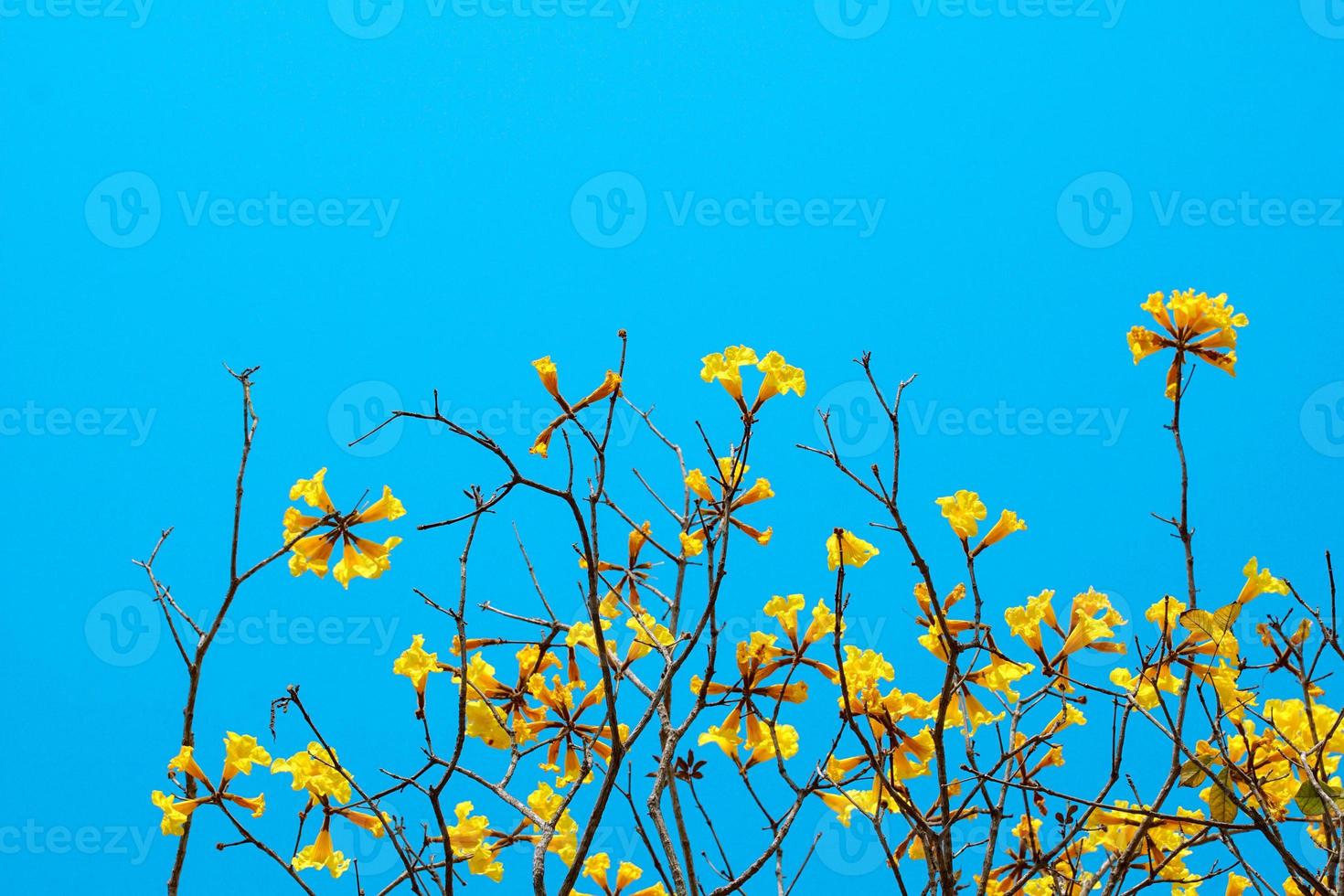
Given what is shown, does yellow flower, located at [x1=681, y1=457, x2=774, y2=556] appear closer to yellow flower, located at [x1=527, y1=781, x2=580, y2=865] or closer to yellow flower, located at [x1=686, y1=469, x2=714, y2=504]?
yellow flower, located at [x1=686, y1=469, x2=714, y2=504]

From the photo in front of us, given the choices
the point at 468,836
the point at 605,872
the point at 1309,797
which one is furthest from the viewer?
the point at 605,872

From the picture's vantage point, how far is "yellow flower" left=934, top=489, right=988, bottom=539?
1030mm

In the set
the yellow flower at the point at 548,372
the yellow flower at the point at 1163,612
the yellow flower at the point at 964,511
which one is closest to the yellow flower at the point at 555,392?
the yellow flower at the point at 548,372

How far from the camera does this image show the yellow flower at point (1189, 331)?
48.4 inches

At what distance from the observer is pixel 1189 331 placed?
1239 mm

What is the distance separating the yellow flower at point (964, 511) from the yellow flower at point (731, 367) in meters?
0.22

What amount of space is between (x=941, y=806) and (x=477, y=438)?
50cm

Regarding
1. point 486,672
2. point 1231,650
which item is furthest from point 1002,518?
point 486,672

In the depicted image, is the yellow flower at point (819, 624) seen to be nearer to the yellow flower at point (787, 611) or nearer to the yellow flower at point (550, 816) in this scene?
the yellow flower at point (787, 611)

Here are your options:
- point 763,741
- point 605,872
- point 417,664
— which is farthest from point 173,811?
point 763,741

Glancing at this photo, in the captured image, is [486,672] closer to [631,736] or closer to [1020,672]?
[631,736]

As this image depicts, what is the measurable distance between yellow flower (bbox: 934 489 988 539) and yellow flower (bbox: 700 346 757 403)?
0.22 meters

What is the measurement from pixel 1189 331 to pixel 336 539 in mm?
938

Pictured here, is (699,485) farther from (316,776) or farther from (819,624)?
(316,776)
